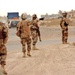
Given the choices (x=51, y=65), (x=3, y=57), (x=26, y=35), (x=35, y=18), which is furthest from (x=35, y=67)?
(x=35, y=18)

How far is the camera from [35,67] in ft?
41.1

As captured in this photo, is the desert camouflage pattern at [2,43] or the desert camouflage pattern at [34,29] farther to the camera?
the desert camouflage pattern at [34,29]

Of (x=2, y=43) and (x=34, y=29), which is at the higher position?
(x=2, y=43)

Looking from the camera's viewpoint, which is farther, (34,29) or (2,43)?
(34,29)

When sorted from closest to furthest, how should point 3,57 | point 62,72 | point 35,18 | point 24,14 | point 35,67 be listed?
1. point 3,57
2. point 62,72
3. point 35,67
4. point 24,14
5. point 35,18

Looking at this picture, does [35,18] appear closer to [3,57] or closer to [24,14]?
[24,14]

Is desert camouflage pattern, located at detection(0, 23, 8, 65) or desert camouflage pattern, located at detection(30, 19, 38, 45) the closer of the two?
desert camouflage pattern, located at detection(0, 23, 8, 65)

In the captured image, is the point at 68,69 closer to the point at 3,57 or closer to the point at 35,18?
the point at 3,57

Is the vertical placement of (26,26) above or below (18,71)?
above

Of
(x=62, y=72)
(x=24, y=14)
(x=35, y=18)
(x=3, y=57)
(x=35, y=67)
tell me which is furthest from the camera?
(x=35, y=18)

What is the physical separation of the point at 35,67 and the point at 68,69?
1212 mm

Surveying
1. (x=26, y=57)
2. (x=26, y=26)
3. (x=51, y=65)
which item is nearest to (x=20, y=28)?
(x=26, y=26)

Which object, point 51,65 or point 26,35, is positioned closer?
point 51,65

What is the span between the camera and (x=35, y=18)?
19641mm
